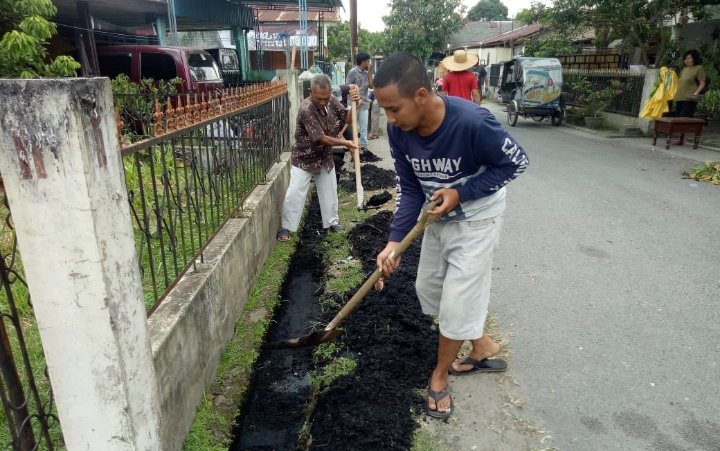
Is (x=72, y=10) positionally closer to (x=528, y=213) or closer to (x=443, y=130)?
(x=528, y=213)

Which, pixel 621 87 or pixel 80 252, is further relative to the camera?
pixel 621 87

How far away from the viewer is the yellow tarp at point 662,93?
1063cm

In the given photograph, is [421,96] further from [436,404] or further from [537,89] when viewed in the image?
[537,89]

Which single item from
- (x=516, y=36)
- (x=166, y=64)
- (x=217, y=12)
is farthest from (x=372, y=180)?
(x=516, y=36)

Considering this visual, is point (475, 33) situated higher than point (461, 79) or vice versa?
point (475, 33)

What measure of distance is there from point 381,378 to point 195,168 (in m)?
1.69

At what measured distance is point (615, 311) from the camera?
362 centimetres

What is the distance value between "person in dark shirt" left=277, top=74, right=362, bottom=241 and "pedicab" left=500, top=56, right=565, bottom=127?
974 centimetres

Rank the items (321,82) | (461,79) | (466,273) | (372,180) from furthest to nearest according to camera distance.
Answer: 1. (461,79)
2. (372,180)
3. (321,82)
4. (466,273)

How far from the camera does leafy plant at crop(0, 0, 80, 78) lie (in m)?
6.66

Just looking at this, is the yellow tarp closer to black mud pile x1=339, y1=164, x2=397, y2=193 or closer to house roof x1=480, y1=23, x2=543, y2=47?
black mud pile x1=339, y1=164, x2=397, y2=193

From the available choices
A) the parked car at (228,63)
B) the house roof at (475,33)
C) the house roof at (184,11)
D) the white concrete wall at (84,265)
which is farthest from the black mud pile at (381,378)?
the house roof at (475,33)

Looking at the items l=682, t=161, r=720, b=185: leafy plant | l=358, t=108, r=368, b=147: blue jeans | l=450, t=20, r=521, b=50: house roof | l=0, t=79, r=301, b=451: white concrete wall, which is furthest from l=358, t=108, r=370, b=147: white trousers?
l=450, t=20, r=521, b=50: house roof

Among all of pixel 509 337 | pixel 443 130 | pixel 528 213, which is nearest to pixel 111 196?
pixel 443 130
